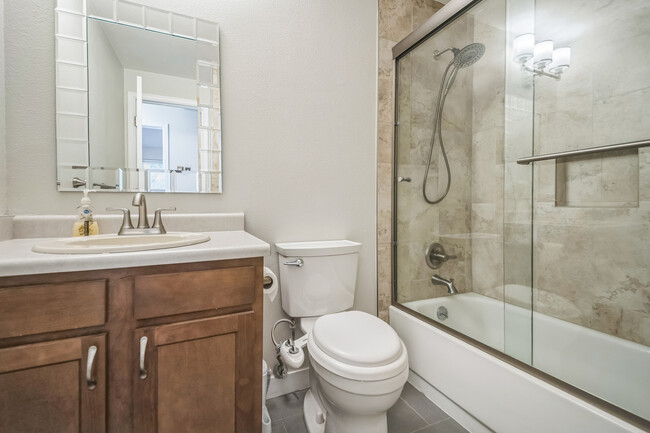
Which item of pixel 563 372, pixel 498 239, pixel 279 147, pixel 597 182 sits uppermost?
pixel 279 147

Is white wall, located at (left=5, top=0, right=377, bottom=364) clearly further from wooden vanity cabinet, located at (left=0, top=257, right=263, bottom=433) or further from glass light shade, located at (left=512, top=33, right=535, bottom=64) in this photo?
glass light shade, located at (left=512, top=33, right=535, bottom=64)

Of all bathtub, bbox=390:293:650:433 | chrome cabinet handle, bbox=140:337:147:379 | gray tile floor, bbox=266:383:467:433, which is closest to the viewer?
chrome cabinet handle, bbox=140:337:147:379

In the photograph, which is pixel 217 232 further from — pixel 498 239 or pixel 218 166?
pixel 498 239

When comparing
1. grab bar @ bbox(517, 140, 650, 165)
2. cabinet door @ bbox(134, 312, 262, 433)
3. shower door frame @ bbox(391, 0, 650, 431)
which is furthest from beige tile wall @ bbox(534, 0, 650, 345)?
cabinet door @ bbox(134, 312, 262, 433)

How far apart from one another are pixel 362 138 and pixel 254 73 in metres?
0.70

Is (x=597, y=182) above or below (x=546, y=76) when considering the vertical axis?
below

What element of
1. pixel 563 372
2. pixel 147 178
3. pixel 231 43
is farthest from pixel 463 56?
pixel 147 178

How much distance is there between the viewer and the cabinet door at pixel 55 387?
0.71 metres

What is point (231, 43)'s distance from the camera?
4.64 feet

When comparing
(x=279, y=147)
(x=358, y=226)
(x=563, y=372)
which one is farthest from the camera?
(x=358, y=226)

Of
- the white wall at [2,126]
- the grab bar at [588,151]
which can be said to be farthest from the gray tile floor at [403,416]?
the white wall at [2,126]

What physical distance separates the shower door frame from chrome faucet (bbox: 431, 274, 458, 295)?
0.71 ft

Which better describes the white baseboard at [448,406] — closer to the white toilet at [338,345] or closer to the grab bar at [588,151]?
the white toilet at [338,345]

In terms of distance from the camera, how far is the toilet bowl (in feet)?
3.32
